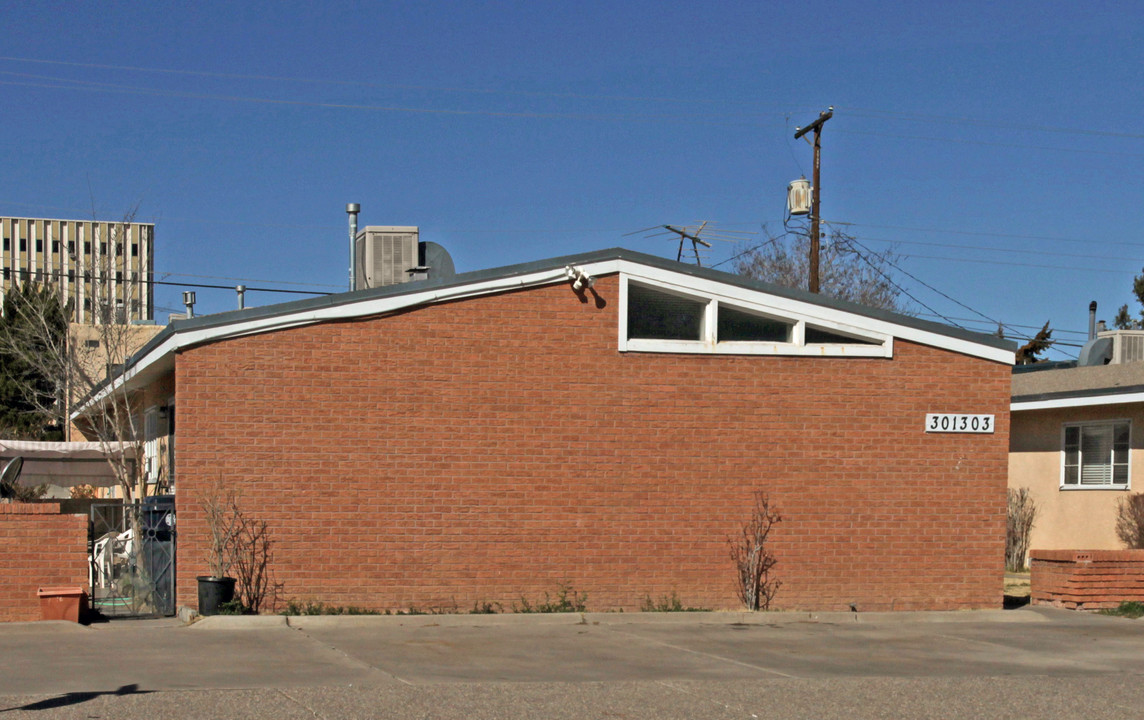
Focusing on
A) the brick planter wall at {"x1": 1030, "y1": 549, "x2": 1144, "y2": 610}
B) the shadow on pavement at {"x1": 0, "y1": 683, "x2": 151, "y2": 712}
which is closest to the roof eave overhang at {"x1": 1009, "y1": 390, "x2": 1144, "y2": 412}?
the brick planter wall at {"x1": 1030, "y1": 549, "x2": 1144, "y2": 610}

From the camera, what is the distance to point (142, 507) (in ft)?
46.9

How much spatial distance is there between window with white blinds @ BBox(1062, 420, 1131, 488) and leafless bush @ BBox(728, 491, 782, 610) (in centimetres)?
848

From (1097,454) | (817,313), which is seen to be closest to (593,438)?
(817,313)

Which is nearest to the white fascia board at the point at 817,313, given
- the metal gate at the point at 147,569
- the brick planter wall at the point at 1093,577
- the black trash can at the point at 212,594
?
the brick planter wall at the point at 1093,577

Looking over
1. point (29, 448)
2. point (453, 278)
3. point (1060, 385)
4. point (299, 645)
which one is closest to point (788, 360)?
point (453, 278)

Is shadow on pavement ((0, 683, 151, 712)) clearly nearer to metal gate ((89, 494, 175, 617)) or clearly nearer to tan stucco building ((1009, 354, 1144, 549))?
metal gate ((89, 494, 175, 617))

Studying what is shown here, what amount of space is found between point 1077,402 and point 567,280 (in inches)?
408

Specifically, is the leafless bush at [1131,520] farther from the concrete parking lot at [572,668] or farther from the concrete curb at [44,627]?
the concrete curb at [44,627]

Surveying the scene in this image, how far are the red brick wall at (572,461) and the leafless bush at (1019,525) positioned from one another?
7.28 metres

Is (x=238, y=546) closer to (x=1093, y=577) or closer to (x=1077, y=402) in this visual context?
(x=1093, y=577)

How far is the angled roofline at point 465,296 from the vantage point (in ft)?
44.0

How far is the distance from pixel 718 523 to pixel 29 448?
523 inches

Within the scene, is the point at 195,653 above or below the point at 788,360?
below

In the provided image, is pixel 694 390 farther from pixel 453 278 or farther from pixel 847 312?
pixel 453 278
